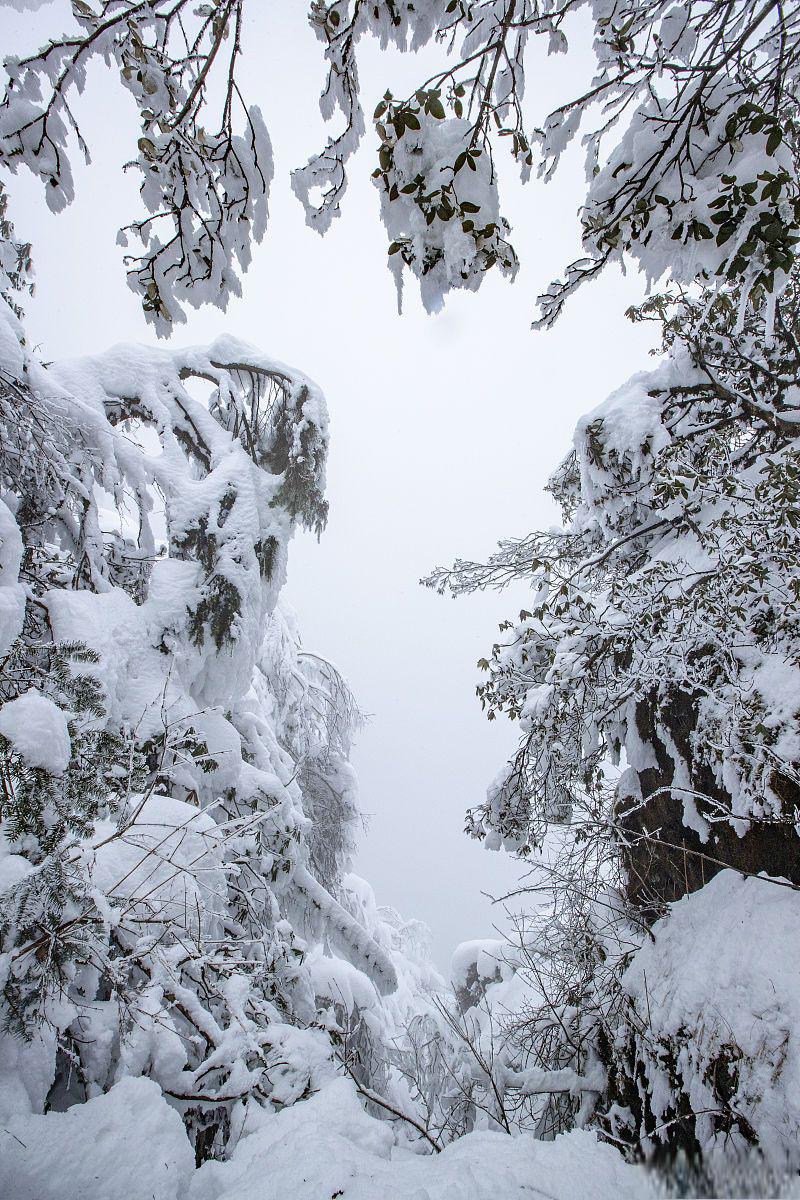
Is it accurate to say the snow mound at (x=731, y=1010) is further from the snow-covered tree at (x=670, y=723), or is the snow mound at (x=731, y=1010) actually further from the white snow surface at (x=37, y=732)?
the white snow surface at (x=37, y=732)

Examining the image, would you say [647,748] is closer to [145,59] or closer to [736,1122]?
[736,1122]

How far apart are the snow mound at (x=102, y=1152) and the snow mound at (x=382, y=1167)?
12 centimetres

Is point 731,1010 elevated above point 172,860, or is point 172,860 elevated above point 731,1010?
point 172,860

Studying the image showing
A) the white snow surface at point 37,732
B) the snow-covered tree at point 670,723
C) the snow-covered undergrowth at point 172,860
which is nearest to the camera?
the snow-covered undergrowth at point 172,860

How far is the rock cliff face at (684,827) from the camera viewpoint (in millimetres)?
2943

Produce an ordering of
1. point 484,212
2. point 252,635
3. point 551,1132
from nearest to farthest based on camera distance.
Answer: point 484,212, point 551,1132, point 252,635

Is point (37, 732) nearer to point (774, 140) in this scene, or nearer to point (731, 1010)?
point (774, 140)

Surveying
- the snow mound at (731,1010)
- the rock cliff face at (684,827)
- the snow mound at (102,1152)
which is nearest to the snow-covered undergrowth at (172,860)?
the snow mound at (102,1152)

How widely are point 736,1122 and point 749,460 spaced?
436 cm

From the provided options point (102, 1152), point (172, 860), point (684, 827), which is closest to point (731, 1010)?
point (684, 827)

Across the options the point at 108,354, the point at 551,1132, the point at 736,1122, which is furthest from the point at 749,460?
the point at 108,354

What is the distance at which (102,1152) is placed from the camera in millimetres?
1400

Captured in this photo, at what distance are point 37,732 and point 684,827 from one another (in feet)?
13.7

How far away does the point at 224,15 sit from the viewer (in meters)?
1.74
